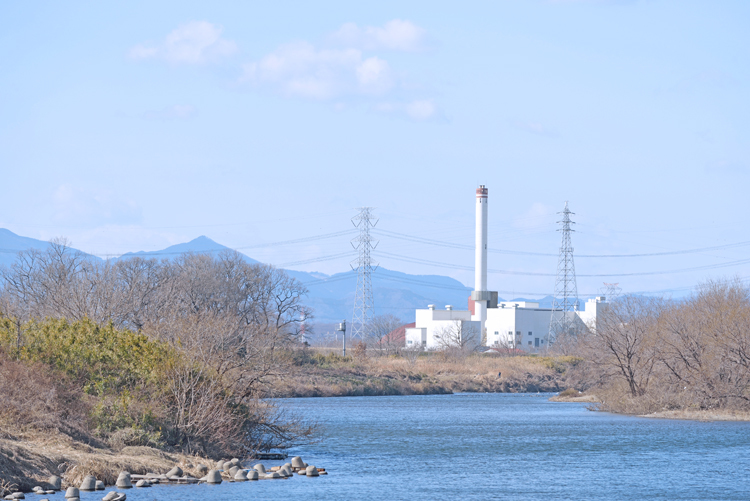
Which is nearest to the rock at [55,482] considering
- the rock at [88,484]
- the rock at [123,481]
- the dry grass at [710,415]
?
the rock at [88,484]

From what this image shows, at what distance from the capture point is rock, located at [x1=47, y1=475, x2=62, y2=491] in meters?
26.4

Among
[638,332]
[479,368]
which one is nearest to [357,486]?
[638,332]

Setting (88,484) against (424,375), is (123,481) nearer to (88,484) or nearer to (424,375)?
(88,484)

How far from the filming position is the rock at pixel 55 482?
2644cm

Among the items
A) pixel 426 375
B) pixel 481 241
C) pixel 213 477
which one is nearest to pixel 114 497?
pixel 213 477

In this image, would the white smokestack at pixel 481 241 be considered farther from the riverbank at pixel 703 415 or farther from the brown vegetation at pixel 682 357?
the riverbank at pixel 703 415

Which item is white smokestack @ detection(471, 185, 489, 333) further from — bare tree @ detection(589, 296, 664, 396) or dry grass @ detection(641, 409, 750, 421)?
dry grass @ detection(641, 409, 750, 421)

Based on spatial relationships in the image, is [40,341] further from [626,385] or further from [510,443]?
[626,385]

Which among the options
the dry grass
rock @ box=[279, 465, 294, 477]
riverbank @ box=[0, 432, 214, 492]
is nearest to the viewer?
riverbank @ box=[0, 432, 214, 492]

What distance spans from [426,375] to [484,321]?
4634cm

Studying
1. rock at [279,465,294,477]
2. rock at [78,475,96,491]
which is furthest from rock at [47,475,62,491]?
rock at [279,465,294,477]

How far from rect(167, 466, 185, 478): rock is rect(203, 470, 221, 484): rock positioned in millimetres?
887

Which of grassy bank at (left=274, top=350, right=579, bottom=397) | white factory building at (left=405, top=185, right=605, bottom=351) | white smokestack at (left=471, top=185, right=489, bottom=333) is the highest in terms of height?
white smokestack at (left=471, top=185, right=489, bottom=333)

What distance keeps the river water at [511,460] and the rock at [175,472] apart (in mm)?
1102
